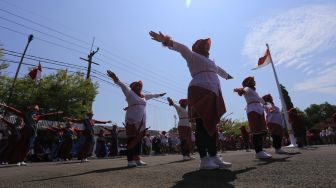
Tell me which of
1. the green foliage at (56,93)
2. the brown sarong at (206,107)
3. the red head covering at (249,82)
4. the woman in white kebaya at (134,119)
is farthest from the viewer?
the green foliage at (56,93)

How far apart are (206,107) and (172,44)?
110cm

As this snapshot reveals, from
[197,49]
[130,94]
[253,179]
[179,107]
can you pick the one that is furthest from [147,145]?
[253,179]

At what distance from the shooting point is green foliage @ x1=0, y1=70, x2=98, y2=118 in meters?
33.5

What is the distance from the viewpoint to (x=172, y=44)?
225 inches

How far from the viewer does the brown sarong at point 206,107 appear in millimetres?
5500

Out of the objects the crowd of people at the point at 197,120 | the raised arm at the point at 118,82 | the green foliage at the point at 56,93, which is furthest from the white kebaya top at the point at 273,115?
the green foliage at the point at 56,93

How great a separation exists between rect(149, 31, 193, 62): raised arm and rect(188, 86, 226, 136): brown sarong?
54 centimetres

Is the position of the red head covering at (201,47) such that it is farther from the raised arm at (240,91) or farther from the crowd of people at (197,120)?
the raised arm at (240,91)

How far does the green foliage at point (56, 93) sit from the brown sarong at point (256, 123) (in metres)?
28.4

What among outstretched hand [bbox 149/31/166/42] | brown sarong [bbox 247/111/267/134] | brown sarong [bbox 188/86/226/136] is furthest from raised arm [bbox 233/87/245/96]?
outstretched hand [bbox 149/31/166/42]

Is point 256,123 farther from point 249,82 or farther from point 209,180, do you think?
point 209,180

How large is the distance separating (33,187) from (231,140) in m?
29.9

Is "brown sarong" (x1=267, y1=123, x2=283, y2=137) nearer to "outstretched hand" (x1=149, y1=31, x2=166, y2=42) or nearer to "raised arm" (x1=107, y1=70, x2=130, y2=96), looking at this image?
"raised arm" (x1=107, y1=70, x2=130, y2=96)

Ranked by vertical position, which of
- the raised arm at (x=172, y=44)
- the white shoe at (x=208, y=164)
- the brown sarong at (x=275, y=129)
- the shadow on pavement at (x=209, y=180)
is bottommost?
the shadow on pavement at (x=209, y=180)
